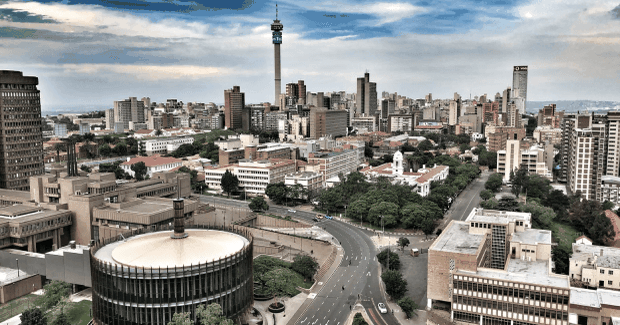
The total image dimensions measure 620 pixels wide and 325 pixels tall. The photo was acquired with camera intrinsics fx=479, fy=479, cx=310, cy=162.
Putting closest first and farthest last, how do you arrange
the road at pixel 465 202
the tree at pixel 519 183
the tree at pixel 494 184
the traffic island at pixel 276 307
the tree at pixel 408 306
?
the tree at pixel 408 306 < the traffic island at pixel 276 307 < the road at pixel 465 202 < the tree at pixel 519 183 < the tree at pixel 494 184

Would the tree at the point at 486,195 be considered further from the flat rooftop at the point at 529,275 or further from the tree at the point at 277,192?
the flat rooftop at the point at 529,275

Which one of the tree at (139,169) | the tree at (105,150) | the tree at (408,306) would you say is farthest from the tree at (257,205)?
the tree at (105,150)

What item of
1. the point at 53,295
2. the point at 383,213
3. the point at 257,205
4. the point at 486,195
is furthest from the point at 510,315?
the point at 486,195

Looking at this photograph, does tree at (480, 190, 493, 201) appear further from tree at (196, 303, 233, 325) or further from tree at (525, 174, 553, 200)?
tree at (196, 303, 233, 325)

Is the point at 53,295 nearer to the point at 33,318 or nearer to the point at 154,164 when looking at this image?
the point at 33,318

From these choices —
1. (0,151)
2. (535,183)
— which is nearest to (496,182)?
(535,183)
